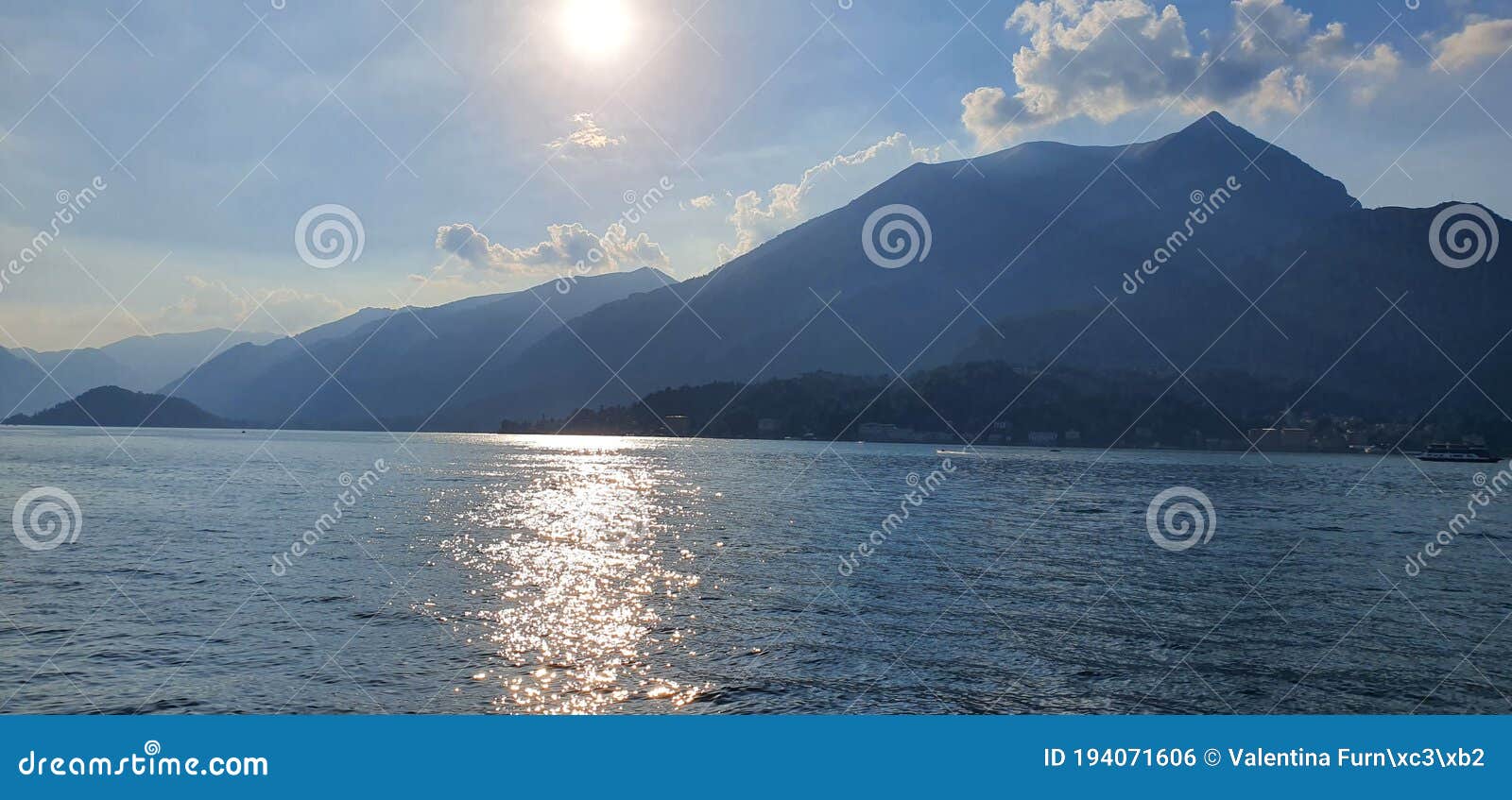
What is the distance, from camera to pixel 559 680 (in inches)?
895

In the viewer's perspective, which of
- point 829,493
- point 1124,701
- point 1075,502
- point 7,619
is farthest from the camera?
point 829,493

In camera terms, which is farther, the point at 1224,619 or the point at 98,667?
the point at 1224,619

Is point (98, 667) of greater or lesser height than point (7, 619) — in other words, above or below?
below

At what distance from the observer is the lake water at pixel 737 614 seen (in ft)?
73.9

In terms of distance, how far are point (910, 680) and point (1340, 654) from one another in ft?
47.9

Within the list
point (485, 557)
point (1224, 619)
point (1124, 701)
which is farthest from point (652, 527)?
point (1124, 701)

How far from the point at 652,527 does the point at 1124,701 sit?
134 ft

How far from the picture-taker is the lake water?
22516mm

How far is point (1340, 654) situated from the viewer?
2741cm

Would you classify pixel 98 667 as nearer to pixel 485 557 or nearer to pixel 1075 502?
pixel 485 557

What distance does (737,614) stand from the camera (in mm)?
31406

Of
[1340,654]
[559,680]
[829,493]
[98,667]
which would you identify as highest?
[829,493]

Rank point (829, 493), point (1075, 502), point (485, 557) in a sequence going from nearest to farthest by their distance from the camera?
point (485, 557) → point (1075, 502) → point (829, 493)

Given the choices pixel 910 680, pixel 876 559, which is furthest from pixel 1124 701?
pixel 876 559
